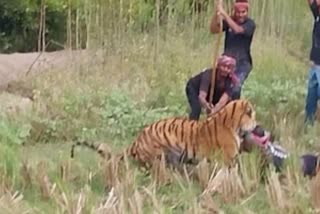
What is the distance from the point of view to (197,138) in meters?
7.54

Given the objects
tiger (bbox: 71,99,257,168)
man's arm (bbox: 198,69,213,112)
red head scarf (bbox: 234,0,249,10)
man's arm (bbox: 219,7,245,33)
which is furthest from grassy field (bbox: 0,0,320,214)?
red head scarf (bbox: 234,0,249,10)

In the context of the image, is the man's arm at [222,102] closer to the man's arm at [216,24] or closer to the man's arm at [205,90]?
the man's arm at [205,90]

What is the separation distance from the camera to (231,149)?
7410 mm

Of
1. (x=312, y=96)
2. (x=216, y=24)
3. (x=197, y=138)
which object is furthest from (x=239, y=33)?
(x=197, y=138)

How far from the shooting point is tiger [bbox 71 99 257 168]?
741 cm

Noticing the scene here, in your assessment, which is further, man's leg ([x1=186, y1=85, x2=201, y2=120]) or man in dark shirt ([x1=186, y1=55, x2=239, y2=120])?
man's leg ([x1=186, y1=85, x2=201, y2=120])

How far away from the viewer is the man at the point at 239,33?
874 centimetres

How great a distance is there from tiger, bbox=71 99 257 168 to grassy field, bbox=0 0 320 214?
308 millimetres

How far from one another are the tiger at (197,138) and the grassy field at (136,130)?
1.01 feet

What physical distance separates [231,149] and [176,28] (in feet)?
15.7

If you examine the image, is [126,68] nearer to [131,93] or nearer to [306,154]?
[131,93]

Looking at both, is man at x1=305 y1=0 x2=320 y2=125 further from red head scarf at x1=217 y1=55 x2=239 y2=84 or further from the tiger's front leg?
the tiger's front leg

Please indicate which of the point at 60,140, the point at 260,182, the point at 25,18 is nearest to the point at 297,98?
the point at 60,140

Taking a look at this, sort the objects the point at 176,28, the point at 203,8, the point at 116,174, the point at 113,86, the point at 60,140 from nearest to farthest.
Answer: the point at 116,174 → the point at 60,140 → the point at 113,86 → the point at 176,28 → the point at 203,8
